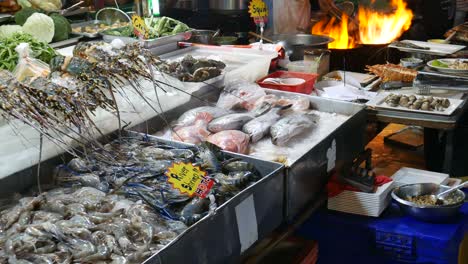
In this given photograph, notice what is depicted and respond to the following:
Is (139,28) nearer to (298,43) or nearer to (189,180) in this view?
(298,43)

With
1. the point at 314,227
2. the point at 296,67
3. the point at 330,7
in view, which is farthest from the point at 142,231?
the point at 330,7

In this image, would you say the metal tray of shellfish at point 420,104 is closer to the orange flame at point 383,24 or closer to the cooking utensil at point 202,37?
the cooking utensil at point 202,37

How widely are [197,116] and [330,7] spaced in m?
4.60

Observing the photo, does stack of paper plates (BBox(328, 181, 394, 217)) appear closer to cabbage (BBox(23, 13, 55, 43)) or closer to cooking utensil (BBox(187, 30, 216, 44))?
cooking utensil (BBox(187, 30, 216, 44))

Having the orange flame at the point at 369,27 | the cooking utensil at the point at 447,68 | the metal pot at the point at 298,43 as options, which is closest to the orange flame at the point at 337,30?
the orange flame at the point at 369,27

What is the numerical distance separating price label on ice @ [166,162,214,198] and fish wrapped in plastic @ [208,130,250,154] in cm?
52

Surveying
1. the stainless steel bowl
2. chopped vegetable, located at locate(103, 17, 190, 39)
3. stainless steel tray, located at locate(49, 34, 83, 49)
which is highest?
chopped vegetable, located at locate(103, 17, 190, 39)

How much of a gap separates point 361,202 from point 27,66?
6.12ft

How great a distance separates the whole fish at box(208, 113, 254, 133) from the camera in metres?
2.84

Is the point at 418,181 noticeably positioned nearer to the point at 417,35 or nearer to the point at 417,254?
the point at 417,254

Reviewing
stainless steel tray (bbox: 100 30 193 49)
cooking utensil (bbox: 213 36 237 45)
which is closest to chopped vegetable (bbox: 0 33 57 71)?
stainless steel tray (bbox: 100 30 193 49)

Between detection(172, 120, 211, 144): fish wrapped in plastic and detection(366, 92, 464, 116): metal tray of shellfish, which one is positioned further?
detection(366, 92, 464, 116): metal tray of shellfish

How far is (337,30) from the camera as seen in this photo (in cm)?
700

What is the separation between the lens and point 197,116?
2914mm
